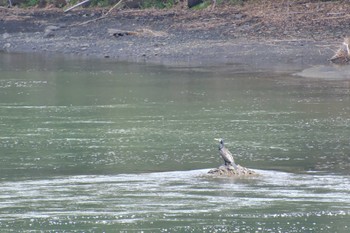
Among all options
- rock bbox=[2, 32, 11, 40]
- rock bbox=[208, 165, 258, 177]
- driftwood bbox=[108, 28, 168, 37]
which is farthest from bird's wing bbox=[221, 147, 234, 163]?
rock bbox=[2, 32, 11, 40]

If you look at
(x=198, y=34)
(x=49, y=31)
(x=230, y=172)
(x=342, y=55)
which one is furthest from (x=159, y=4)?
(x=230, y=172)

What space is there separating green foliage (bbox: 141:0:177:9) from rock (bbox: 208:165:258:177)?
75.0 ft

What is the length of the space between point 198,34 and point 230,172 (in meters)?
17.6

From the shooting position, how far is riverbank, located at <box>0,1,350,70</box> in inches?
1060

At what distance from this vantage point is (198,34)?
29656mm

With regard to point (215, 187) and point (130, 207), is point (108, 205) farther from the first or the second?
point (215, 187)

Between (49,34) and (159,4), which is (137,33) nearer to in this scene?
(49,34)

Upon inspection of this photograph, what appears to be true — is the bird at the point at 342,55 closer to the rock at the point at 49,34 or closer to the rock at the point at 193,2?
the rock at the point at 193,2

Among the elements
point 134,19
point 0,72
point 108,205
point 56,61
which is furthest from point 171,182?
point 134,19

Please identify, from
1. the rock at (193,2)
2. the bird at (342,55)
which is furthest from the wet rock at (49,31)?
the bird at (342,55)

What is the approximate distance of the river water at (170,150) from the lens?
1015 centimetres

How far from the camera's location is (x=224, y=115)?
18.0m

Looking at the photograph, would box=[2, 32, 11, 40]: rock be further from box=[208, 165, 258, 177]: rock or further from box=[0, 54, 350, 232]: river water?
box=[208, 165, 258, 177]: rock

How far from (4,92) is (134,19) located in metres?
11.8
